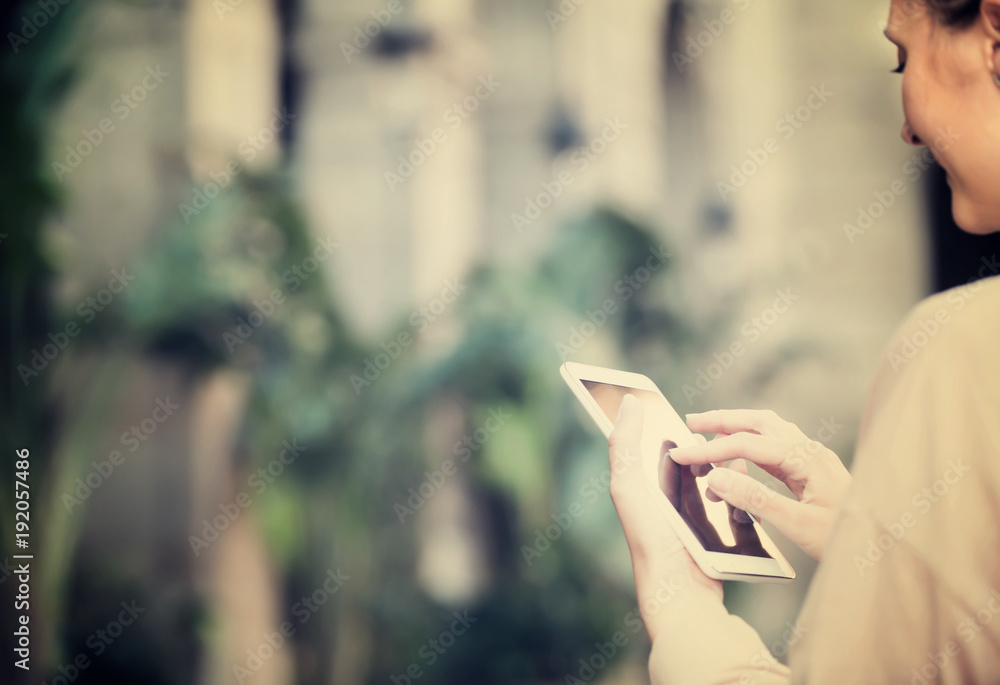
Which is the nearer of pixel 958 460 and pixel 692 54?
pixel 958 460

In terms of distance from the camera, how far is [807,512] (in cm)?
86

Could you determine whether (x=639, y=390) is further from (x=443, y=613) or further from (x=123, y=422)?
(x=123, y=422)

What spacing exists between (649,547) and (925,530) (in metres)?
0.33

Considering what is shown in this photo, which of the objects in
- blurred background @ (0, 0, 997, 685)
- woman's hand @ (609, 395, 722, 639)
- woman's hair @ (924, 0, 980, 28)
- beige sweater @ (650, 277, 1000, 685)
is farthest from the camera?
blurred background @ (0, 0, 997, 685)

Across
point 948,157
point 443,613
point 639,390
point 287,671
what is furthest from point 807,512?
point 287,671

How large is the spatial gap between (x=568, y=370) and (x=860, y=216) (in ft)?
3.53

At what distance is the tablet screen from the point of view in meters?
0.86

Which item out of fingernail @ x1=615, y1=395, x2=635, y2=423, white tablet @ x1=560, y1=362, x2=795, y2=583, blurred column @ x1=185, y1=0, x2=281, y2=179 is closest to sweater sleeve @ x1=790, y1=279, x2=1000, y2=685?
white tablet @ x1=560, y1=362, x2=795, y2=583

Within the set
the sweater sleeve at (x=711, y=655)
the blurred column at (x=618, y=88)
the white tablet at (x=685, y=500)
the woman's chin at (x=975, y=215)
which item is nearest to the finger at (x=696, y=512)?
the white tablet at (x=685, y=500)

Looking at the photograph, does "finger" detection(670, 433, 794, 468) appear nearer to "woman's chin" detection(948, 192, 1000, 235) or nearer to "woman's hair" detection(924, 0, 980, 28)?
"woman's chin" detection(948, 192, 1000, 235)

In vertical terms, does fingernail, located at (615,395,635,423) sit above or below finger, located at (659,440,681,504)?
above

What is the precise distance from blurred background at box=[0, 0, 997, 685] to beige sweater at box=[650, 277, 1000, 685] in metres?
1.08

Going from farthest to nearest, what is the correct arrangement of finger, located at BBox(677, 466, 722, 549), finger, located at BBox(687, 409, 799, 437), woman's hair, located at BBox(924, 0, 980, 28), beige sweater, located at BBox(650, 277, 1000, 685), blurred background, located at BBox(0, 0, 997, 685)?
blurred background, located at BBox(0, 0, 997, 685)
finger, located at BBox(687, 409, 799, 437)
finger, located at BBox(677, 466, 722, 549)
woman's hair, located at BBox(924, 0, 980, 28)
beige sweater, located at BBox(650, 277, 1000, 685)

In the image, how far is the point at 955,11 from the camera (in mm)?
630
